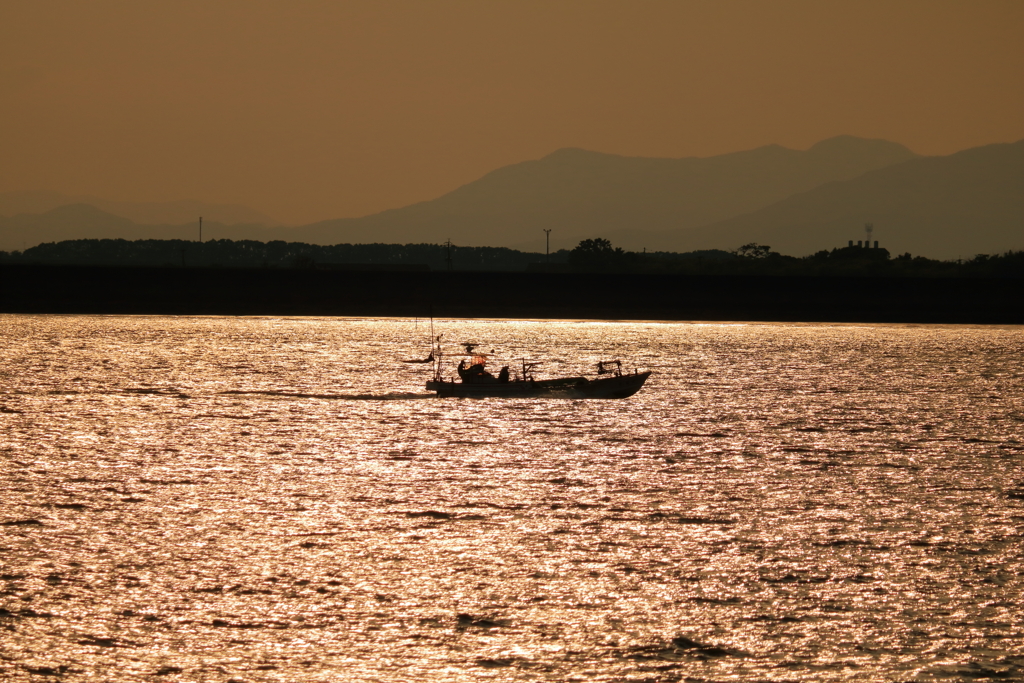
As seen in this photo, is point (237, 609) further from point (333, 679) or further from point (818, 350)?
point (818, 350)

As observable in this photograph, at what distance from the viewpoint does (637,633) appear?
22.1m

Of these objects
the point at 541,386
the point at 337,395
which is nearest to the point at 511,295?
the point at 337,395

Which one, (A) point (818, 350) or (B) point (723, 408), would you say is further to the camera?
(A) point (818, 350)

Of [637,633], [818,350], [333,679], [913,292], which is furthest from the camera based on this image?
[913,292]

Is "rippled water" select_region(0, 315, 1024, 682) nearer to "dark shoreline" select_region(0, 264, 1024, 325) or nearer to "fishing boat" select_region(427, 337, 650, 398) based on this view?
"fishing boat" select_region(427, 337, 650, 398)

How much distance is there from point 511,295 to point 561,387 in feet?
378

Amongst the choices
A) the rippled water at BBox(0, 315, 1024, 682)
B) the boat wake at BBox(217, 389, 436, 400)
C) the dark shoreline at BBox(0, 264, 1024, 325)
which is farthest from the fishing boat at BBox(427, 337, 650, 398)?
the dark shoreline at BBox(0, 264, 1024, 325)

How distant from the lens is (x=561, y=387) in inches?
2928

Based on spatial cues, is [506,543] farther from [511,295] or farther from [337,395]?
[511,295]

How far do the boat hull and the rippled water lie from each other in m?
4.62

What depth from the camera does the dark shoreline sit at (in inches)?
7156

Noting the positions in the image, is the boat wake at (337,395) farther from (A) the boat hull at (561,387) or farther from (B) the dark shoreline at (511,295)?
(B) the dark shoreline at (511,295)

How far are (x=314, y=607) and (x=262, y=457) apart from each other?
24.4 m

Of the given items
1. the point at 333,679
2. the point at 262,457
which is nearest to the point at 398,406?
the point at 262,457
